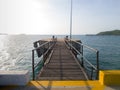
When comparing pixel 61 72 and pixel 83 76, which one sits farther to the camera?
pixel 61 72

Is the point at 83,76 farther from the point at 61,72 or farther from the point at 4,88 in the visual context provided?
the point at 4,88

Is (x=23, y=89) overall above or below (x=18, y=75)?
below

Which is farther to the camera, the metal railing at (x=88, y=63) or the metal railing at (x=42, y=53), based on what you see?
the metal railing at (x=42, y=53)

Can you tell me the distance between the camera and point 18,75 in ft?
17.4

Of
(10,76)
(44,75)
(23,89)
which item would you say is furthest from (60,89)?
(44,75)

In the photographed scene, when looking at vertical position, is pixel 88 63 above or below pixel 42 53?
above

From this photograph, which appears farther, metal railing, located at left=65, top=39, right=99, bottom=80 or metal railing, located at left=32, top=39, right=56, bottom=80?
metal railing, located at left=32, top=39, right=56, bottom=80

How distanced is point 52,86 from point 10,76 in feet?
3.87

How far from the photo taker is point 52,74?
855 centimetres

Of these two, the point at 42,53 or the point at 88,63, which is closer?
the point at 88,63

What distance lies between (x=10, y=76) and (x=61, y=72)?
390cm

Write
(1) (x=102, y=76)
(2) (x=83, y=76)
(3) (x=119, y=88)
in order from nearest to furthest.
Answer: (3) (x=119, y=88) < (1) (x=102, y=76) < (2) (x=83, y=76)

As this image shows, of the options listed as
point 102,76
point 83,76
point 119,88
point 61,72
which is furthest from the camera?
point 61,72

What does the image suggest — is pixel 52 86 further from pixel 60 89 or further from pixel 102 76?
pixel 102 76
